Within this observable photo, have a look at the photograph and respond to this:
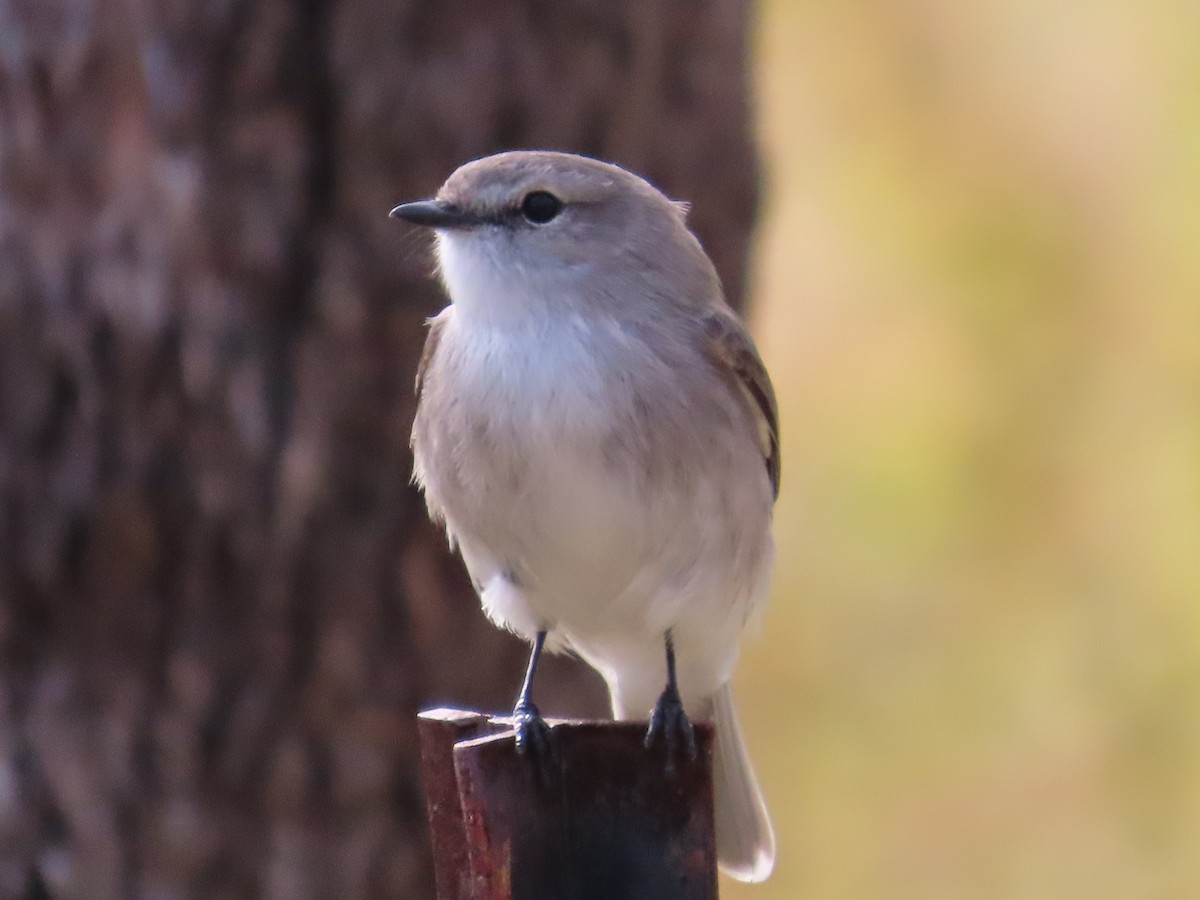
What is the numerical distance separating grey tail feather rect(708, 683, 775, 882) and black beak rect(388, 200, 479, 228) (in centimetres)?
128

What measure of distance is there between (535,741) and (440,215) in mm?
1400

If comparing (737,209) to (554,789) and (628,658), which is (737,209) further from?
(554,789)

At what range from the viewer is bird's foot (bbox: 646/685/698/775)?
256 cm

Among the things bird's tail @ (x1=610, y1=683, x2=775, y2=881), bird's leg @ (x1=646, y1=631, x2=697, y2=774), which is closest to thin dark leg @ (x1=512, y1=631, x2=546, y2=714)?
bird's leg @ (x1=646, y1=631, x2=697, y2=774)

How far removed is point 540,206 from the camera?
3779mm

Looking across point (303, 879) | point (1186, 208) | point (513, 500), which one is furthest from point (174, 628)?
point (1186, 208)

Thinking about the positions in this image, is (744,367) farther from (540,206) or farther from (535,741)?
(535,741)

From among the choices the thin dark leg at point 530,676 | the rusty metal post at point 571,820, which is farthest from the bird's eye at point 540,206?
the rusty metal post at point 571,820

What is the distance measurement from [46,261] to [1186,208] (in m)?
4.42

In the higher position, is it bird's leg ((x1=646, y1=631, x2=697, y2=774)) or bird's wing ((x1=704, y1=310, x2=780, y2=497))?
bird's wing ((x1=704, y1=310, x2=780, y2=497))

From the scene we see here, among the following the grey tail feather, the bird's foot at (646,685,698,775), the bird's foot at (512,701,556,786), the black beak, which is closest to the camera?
the bird's foot at (512,701,556,786)

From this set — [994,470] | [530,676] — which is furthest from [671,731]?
[994,470]

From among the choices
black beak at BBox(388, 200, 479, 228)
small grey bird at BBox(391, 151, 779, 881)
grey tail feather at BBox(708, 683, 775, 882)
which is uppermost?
black beak at BBox(388, 200, 479, 228)

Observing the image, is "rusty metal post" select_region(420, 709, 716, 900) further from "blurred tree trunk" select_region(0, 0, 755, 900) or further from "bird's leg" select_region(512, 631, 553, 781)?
"blurred tree trunk" select_region(0, 0, 755, 900)
